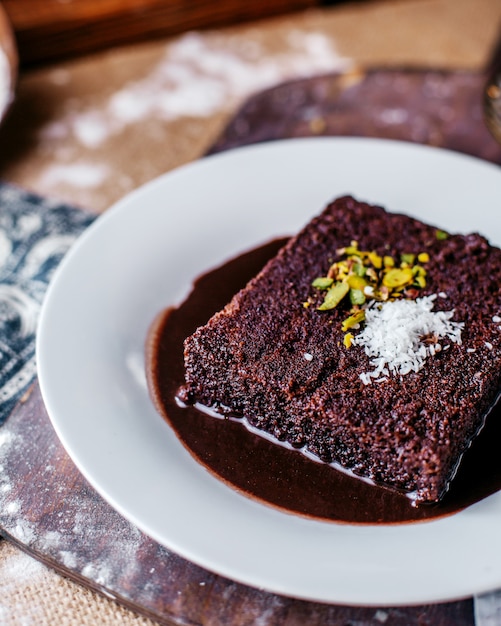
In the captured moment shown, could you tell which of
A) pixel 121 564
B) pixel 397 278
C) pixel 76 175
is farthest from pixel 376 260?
pixel 76 175

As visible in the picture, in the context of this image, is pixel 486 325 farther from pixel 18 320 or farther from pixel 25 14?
pixel 25 14

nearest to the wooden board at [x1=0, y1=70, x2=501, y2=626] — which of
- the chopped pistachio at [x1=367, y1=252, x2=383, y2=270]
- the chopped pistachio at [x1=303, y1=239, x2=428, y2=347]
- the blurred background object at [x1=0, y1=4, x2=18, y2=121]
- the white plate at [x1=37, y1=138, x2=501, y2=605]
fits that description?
the white plate at [x1=37, y1=138, x2=501, y2=605]

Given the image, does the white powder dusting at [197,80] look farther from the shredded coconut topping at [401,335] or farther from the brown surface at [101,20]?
the shredded coconut topping at [401,335]

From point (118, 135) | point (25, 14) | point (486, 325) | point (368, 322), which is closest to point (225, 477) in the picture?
point (368, 322)

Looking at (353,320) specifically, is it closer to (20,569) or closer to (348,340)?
(348,340)

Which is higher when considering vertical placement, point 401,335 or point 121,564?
point 401,335

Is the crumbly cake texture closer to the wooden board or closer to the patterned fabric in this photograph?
the wooden board
